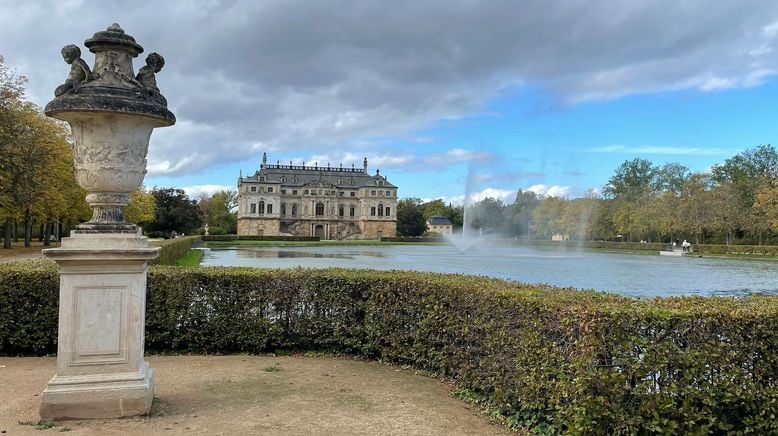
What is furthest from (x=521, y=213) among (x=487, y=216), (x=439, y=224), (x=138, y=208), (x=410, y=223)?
(x=138, y=208)

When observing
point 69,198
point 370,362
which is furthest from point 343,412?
point 69,198

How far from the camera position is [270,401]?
5.83 meters

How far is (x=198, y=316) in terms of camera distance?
26.1 feet

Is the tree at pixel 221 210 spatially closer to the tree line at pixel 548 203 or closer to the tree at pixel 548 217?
the tree line at pixel 548 203

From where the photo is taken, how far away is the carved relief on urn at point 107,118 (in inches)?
204

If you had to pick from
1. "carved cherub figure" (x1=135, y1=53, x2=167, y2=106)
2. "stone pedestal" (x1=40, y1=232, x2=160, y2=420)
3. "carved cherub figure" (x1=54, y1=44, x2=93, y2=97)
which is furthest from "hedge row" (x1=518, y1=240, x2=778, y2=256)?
"carved cherub figure" (x1=54, y1=44, x2=93, y2=97)

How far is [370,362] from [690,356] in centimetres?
426

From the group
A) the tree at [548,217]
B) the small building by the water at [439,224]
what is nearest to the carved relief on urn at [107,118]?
the tree at [548,217]

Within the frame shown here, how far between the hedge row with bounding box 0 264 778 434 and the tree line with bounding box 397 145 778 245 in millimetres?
49683

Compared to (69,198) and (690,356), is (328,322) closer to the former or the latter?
(690,356)

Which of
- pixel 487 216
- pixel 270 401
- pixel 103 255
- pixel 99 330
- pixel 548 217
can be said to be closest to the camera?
pixel 103 255

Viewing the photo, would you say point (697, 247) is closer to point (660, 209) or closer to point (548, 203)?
point (660, 209)

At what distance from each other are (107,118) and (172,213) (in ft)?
250

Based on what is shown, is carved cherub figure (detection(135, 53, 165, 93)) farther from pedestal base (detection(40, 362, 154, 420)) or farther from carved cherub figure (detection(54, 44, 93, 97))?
pedestal base (detection(40, 362, 154, 420))
